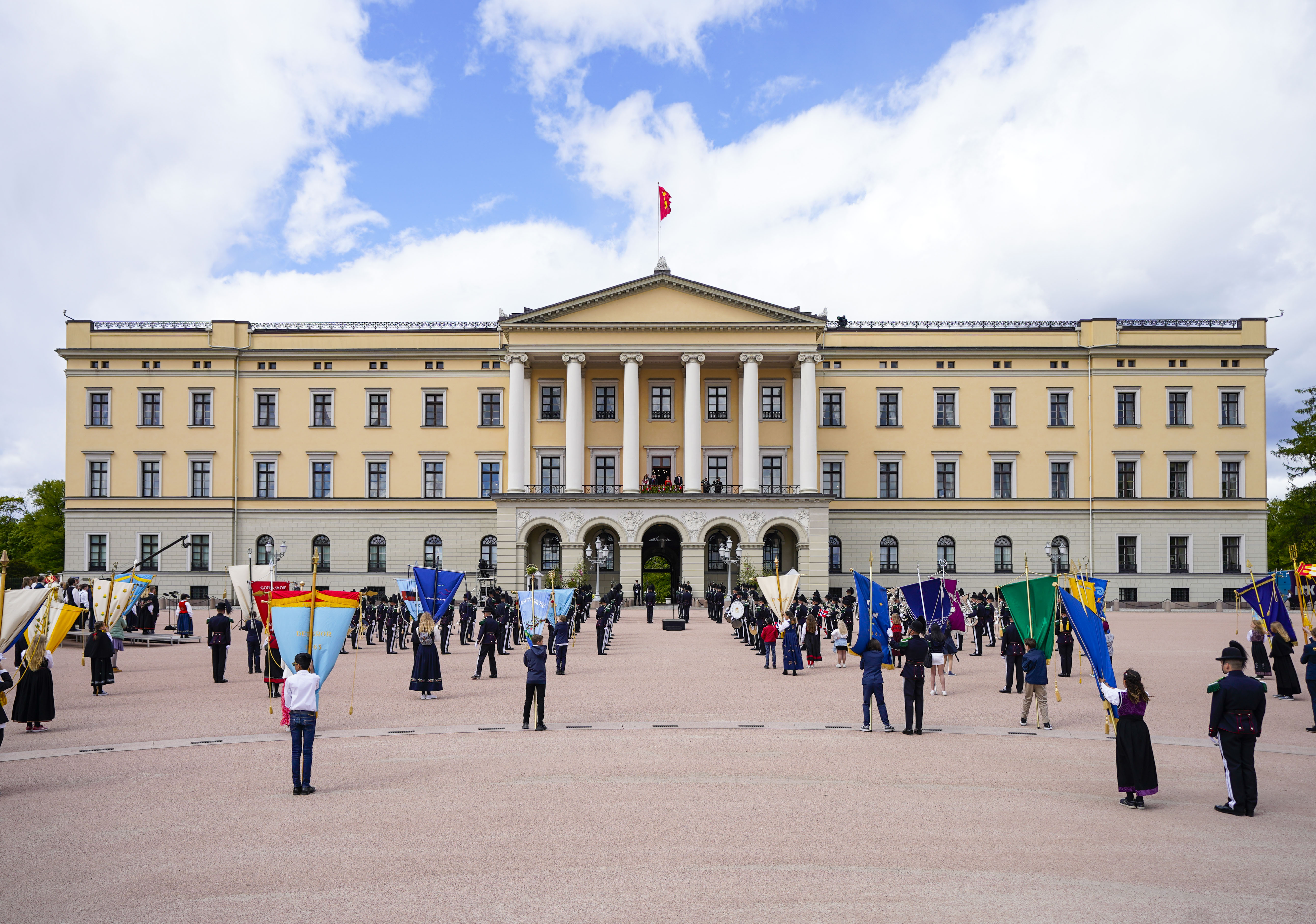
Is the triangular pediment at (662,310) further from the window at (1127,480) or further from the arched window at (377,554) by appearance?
the window at (1127,480)

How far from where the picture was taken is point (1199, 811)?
34.2 feet

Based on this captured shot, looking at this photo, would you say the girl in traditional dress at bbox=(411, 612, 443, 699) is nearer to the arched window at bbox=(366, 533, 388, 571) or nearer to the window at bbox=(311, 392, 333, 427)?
the arched window at bbox=(366, 533, 388, 571)

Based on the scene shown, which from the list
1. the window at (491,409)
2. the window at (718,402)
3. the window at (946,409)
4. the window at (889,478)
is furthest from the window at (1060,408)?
the window at (491,409)

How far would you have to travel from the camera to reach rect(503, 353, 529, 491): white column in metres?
53.5

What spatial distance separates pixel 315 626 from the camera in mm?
15336

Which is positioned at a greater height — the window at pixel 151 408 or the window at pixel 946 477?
Result: the window at pixel 151 408

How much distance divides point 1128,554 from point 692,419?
27775 millimetres

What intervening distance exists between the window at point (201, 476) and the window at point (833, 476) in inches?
1493

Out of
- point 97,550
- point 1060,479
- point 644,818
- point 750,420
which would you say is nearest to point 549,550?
point 750,420

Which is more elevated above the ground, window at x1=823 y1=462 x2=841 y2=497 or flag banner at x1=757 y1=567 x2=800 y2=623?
window at x1=823 y1=462 x2=841 y2=497

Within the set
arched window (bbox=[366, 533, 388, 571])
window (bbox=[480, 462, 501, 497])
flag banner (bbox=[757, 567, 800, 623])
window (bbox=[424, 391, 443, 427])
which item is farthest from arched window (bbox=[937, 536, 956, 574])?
arched window (bbox=[366, 533, 388, 571])

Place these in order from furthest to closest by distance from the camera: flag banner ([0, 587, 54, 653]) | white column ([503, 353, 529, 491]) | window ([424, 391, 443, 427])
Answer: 1. window ([424, 391, 443, 427])
2. white column ([503, 353, 529, 491])
3. flag banner ([0, 587, 54, 653])

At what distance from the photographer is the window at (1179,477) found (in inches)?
2277

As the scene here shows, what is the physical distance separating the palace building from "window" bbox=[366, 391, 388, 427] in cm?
14
